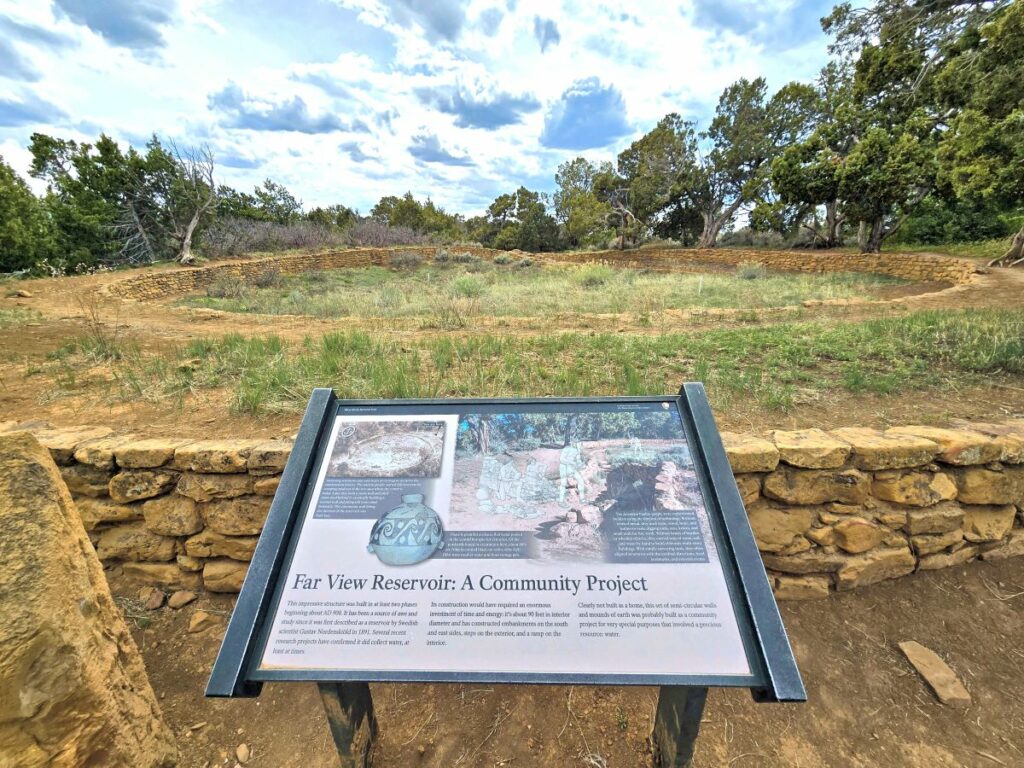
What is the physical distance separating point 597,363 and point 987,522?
104 inches

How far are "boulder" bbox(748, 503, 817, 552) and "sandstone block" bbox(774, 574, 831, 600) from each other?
0.24m

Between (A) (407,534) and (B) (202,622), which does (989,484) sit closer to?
(A) (407,534)

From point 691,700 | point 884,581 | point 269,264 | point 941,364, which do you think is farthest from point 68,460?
point 269,264

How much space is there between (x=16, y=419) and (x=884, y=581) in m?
5.71

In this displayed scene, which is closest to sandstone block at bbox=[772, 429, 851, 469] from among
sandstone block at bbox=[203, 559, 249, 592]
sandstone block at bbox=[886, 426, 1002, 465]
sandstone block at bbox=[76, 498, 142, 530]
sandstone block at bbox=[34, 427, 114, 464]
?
sandstone block at bbox=[886, 426, 1002, 465]

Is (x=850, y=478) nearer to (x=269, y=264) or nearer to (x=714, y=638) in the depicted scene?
(x=714, y=638)

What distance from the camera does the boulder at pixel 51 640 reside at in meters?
1.33

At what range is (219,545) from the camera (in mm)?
2467

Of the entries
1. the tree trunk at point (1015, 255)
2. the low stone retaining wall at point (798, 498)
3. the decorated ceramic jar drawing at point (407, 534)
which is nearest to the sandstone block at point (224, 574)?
the low stone retaining wall at point (798, 498)

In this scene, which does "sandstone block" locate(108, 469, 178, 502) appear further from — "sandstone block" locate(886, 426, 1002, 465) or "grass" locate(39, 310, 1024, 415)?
"sandstone block" locate(886, 426, 1002, 465)

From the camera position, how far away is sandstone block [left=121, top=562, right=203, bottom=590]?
8.38 feet

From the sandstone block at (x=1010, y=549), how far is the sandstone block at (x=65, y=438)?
16.2 feet

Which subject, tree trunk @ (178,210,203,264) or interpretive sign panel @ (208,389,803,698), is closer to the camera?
interpretive sign panel @ (208,389,803,698)

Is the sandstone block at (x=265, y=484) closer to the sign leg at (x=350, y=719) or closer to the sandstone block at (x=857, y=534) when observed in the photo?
the sandstone block at (x=857, y=534)
